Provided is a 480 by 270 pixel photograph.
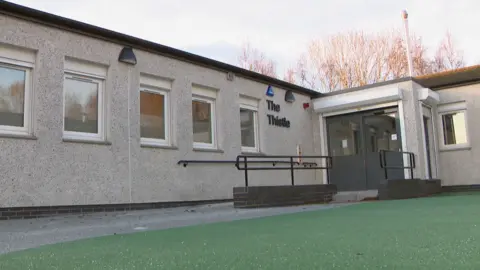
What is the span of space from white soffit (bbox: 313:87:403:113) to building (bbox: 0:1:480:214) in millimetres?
34

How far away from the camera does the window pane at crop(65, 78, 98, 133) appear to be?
8.50 meters

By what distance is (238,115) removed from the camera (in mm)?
11625

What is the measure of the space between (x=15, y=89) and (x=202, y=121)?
4.38 m

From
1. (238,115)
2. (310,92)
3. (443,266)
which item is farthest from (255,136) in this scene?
(443,266)

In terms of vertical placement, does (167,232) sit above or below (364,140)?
below

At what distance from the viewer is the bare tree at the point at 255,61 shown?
1128 inches

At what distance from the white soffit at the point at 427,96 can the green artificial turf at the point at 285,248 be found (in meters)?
7.91

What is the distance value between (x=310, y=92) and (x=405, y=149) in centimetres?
337

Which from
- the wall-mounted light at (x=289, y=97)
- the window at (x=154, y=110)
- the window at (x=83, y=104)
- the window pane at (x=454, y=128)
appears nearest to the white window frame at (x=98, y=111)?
the window at (x=83, y=104)

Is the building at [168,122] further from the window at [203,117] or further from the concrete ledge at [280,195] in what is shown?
the concrete ledge at [280,195]

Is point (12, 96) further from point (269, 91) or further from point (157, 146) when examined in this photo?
point (269, 91)

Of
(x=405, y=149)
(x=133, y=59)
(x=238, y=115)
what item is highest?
(x=133, y=59)

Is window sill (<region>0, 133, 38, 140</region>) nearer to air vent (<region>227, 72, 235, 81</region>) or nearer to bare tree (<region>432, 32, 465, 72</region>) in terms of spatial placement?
air vent (<region>227, 72, 235, 81</region>)

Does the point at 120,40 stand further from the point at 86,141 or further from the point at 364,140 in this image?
the point at 364,140
